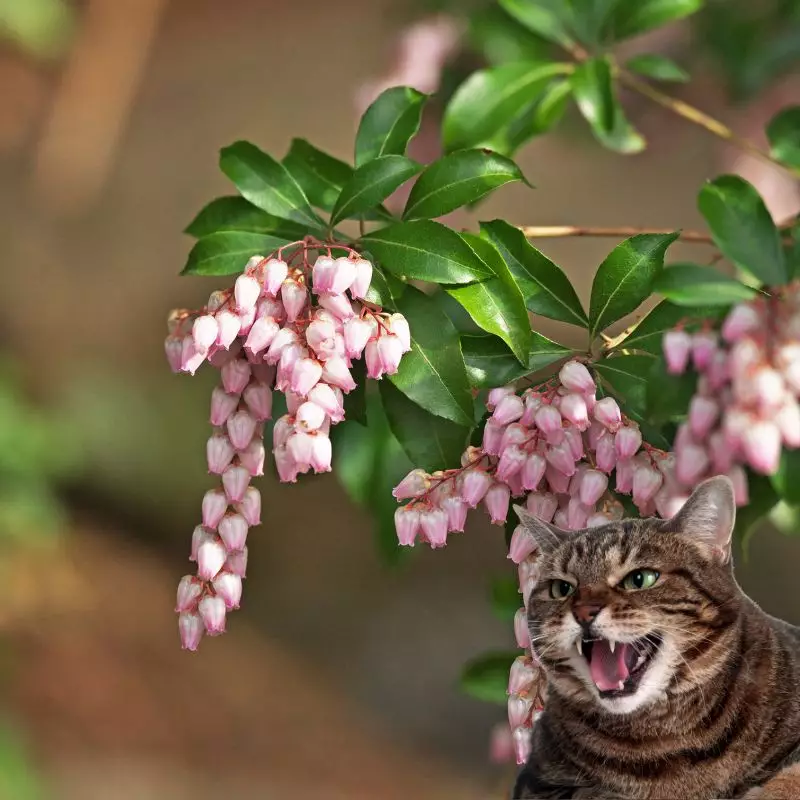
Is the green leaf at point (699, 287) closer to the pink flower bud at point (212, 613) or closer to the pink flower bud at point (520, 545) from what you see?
the pink flower bud at point (520, 545)

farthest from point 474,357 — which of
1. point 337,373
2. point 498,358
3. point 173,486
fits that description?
point 173,486

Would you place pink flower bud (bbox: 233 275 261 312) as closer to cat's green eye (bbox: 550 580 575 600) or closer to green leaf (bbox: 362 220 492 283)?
green leaf (bbox: 362 220 492 283)

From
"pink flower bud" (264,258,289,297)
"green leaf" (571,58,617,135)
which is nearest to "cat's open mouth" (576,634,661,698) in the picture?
"pink flower bud" (264,258,289,297)

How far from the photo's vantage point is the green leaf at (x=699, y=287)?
0.58 meters

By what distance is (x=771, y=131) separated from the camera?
109cm

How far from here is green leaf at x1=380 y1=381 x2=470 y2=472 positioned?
2.60ft

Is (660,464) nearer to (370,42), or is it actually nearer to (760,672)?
(760,672)

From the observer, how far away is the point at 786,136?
3.54 ft

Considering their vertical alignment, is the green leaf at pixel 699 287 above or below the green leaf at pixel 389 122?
below

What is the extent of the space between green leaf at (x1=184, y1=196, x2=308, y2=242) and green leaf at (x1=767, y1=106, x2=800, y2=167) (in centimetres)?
49

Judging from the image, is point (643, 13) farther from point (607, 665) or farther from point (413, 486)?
point (607, 665)

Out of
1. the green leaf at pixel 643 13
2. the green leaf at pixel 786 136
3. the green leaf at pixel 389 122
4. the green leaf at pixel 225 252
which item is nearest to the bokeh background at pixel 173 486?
the green leaf at pixel 643 13

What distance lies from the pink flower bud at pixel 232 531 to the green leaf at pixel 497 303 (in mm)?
230

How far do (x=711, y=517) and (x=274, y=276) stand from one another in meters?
0.33
